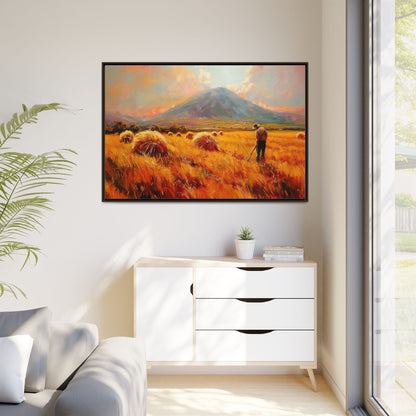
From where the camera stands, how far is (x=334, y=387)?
9.02 ft

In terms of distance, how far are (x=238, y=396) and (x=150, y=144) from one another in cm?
173

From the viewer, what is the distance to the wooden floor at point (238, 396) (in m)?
2.53

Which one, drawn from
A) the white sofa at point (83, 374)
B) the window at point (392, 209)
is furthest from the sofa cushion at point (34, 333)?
the window at point (392, 209)

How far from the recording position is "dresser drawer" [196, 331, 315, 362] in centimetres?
274

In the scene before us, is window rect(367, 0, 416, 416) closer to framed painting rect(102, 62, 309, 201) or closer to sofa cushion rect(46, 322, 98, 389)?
framed painting rect(102, 62, 309, 201)

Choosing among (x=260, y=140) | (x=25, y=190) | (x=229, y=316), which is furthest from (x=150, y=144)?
(x=229, y=316)

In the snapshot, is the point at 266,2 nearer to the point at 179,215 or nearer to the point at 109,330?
the point at 179,215

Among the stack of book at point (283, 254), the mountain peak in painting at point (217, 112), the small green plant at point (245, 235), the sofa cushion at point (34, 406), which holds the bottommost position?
the sofa cushion at point (34, 406)

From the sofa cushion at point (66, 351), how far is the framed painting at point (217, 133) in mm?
1312

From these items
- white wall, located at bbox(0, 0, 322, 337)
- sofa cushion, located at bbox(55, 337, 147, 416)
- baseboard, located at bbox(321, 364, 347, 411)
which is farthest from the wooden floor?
sofa cushion, located at bbox(55, 337, 147, 416)

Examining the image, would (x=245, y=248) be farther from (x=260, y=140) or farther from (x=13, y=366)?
(x=13, y=366)

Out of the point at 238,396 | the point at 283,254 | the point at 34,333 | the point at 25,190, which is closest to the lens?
the point at 34,333

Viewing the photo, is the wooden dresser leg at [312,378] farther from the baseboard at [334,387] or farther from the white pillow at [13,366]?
the white pillow at [13,366]

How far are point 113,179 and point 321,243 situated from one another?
59.2 inches
